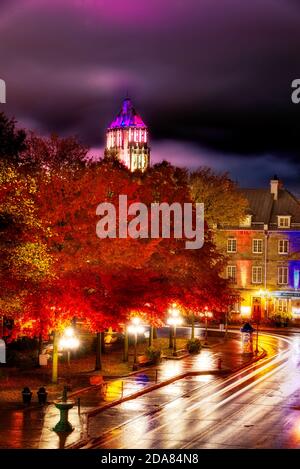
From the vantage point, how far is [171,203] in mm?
60906

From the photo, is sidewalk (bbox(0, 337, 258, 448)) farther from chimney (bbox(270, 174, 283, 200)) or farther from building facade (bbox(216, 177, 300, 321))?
chimney (bbox(270, 174, 283, 200))

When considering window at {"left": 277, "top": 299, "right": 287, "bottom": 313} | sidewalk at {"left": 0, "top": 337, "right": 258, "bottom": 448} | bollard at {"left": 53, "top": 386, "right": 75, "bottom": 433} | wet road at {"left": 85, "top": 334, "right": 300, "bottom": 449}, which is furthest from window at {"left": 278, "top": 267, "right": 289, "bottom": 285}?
bollard at {"left": 53, "top": 386, "right": 75, "bottom": 433}

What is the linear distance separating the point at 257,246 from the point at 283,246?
3.31 m

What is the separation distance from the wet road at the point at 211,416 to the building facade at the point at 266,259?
1845 inches

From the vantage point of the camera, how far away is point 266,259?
320 ft

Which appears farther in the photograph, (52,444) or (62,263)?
(62,263)

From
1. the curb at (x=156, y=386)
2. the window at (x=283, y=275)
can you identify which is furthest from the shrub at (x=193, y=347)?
the window at (x=283, y=275)

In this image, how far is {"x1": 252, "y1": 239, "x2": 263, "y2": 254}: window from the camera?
9819cm

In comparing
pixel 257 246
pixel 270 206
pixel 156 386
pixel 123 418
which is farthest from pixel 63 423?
pixel 270 206

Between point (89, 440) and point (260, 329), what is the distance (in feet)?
192

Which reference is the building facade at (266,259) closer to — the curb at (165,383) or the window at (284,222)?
the window at (284,222)

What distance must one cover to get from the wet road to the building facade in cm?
4685
